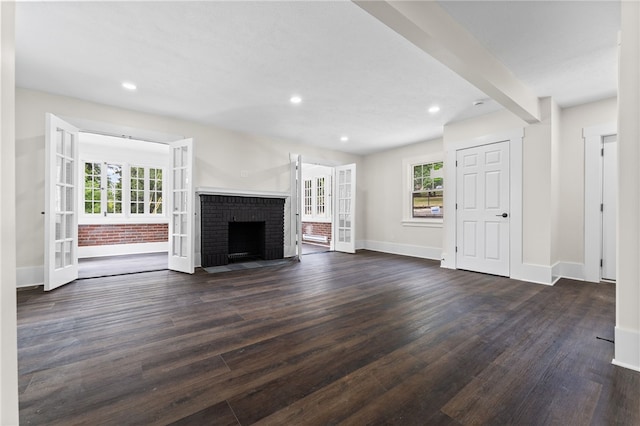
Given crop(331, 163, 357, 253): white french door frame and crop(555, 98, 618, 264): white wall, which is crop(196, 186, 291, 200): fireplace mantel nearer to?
crop(331, 163, 357, 253): white french door frame

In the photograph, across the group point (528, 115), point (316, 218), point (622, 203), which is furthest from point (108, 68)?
point (316, 218)

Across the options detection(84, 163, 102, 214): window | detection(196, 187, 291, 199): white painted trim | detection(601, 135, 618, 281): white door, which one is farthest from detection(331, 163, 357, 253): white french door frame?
detection(84, 163, 102, 214): window

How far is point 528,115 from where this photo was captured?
3.46 metres

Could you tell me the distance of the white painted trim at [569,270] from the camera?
3.87 metres

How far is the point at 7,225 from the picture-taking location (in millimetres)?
752

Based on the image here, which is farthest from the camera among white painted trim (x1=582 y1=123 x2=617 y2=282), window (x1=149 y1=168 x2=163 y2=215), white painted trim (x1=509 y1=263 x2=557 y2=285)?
window (x1=149 y1=168 x2=163 y2=215)

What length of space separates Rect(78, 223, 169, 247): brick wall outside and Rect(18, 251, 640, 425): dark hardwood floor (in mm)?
3117

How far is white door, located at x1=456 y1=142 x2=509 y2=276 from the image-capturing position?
4098 mm

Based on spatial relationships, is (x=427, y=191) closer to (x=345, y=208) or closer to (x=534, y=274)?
(x=345, y=208)

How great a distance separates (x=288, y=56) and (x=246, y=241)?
3969 millimetres

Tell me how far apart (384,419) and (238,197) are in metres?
4.43

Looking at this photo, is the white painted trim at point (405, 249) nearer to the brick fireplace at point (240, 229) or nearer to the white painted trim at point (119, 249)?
the brick fireplace at point (240, 229)

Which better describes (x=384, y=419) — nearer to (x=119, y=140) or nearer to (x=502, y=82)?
(x=502, y=82)

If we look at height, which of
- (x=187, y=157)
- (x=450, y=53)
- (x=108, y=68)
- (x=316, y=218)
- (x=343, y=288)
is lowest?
(x=343, y=288)
